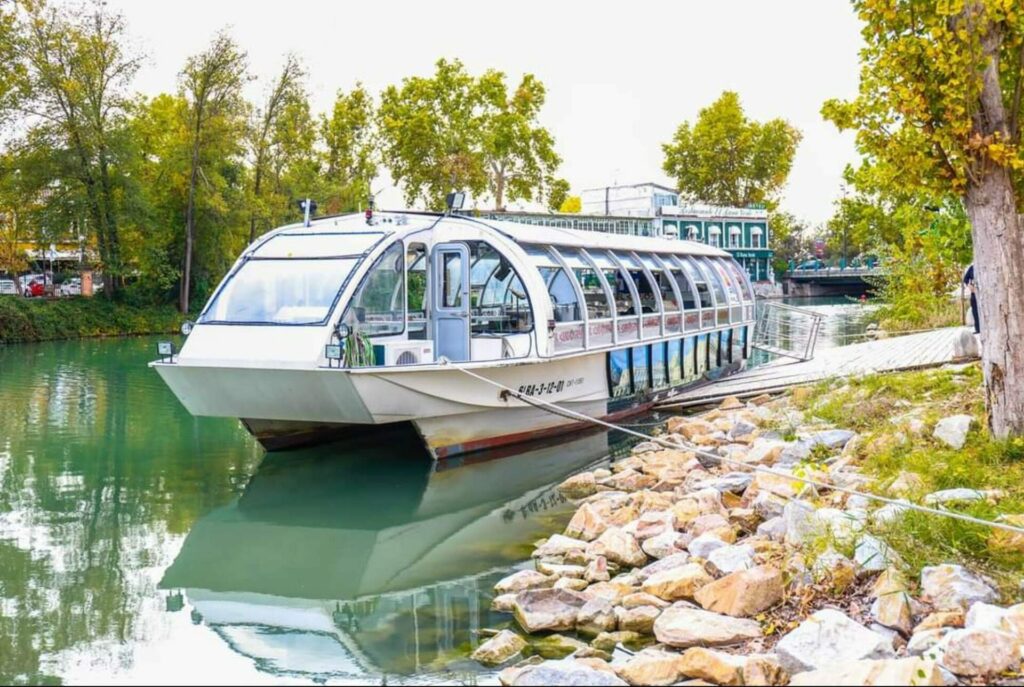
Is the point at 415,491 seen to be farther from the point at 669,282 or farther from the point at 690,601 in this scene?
the point at 669,282

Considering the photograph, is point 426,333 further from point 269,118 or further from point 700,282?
point 269,118

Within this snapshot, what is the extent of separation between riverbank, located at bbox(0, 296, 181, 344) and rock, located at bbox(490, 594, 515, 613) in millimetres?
33888

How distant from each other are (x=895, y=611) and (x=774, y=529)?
229 cm

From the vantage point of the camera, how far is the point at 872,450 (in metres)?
10.3

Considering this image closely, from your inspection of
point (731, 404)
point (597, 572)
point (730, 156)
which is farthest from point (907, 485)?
point (730, 156)

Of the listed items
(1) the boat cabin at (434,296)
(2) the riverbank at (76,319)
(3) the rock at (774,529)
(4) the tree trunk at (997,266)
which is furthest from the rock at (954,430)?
(2) the riverbank at (76,319)

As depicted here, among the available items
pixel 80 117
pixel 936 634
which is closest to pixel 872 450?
pixel 936 634

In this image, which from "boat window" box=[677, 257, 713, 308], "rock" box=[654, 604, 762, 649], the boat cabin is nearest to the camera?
"rock" box=[654, 604, 762, 649]

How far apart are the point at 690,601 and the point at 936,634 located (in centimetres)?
202

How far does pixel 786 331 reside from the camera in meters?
27.1

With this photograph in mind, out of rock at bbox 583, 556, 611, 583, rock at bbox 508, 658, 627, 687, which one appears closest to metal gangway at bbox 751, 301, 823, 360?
rock at bbox 583, 556, 611, 583

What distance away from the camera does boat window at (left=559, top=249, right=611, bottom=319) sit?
53.5 feet

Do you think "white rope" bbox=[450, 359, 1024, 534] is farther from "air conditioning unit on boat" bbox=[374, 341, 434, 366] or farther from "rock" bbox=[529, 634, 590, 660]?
"rock" bbox=[529, 634, 590, 660]

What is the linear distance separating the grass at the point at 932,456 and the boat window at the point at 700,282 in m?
6.16
